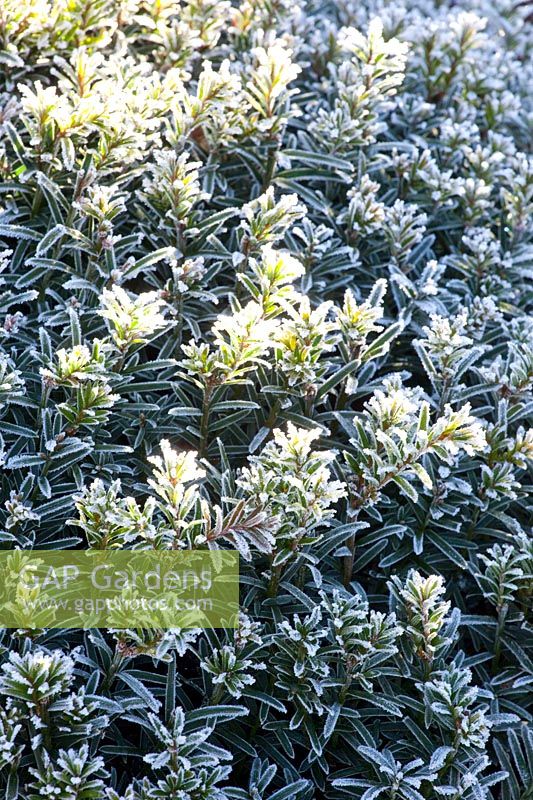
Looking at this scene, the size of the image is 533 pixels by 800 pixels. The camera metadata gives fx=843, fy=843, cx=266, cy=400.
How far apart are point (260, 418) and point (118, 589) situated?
2.52ft

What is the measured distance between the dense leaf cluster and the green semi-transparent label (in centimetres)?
5

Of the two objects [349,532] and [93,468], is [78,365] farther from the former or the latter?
[349,532]

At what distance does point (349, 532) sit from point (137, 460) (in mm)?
728

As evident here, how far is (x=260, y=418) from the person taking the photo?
2.87 meters

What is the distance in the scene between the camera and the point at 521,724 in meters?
2.65

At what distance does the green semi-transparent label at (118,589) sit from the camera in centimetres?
223

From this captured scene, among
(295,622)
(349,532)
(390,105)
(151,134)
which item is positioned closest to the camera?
(295,622)

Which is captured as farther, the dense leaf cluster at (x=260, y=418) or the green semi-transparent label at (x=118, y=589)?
the dense leaf cluster at (x=260, y=418)

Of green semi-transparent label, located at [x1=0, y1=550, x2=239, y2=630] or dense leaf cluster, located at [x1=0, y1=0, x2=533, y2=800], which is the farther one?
dense leaf cluster, located at [x1=0, y1=0, x2=533, y2=800]

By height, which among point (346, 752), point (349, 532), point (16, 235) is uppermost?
point (16, 235)

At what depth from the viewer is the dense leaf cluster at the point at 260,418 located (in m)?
2.34

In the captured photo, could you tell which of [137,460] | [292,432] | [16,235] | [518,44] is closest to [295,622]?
[292,432]

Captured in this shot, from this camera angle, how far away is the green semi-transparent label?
2.23m

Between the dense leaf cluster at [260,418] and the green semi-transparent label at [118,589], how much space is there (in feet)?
0.18
